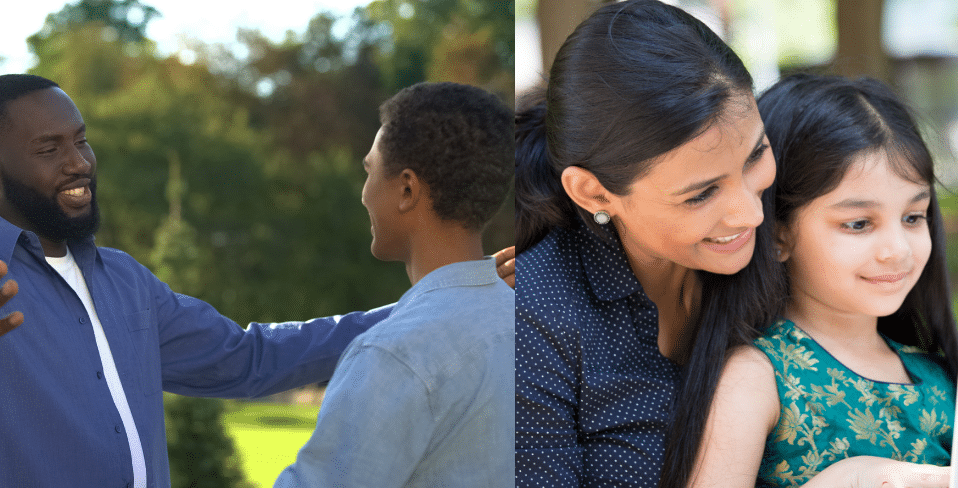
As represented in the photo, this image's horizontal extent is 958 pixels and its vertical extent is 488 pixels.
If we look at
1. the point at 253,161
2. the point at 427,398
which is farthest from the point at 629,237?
the point at 253,161

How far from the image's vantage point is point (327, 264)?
4.05ft

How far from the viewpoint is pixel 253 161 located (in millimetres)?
1213

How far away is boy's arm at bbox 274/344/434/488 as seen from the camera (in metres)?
1.16

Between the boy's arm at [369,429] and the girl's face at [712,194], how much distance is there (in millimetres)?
626

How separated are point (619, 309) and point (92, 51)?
1.09 m

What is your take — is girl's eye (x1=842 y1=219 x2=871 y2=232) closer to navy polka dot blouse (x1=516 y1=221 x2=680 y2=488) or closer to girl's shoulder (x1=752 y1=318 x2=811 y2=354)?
girl's shoulder (x1=752 y1=318 x2=811 y2=354)

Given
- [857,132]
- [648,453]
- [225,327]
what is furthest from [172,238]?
[857,132]

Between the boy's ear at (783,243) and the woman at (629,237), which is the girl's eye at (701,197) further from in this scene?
the boy's ear at (783,243)

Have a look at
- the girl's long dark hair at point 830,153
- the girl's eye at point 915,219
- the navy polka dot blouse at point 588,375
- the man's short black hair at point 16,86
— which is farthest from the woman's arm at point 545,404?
the man's short black hair at point 16,86

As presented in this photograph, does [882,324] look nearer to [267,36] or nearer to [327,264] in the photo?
[327,264]

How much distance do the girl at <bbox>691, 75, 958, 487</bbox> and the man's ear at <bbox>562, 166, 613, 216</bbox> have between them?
0.41m

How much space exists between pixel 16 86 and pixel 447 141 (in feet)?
1.90

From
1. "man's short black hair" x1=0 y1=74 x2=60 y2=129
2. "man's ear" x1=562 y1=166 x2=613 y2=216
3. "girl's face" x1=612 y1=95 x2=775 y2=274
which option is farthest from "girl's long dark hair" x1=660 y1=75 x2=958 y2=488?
"man's short black hair" x1=0 y1=74 x2=60 y2=129

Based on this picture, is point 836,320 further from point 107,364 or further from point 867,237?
point 107,364
